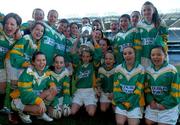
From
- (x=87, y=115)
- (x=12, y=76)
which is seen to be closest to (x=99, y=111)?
(x=87, y=115)

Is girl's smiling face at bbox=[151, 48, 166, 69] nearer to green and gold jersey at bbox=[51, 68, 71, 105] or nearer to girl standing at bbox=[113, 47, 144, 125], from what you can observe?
girl standing at bbox=[113, 47, 144, 125]

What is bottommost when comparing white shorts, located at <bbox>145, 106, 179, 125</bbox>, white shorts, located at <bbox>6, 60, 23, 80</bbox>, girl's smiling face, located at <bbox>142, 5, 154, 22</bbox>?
white shorts, located at <bbox>145, 106, 179, 125</bbox>

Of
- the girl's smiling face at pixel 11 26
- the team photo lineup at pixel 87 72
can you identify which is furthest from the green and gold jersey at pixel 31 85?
the girl's smiling face at pixel 11 26

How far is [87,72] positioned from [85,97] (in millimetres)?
397

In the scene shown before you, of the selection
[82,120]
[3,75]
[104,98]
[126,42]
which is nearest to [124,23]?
[126,42]

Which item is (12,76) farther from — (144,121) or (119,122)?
(144,121)

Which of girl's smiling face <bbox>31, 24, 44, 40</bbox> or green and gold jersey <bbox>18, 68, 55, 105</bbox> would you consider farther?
girl's smiling face <bbox>31, 24, 44, 40</bbox>

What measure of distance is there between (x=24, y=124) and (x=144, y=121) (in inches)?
63.9

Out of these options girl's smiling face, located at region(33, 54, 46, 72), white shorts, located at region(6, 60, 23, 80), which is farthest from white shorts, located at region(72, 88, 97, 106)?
white shorts, located at region(6, 60, 23, 80)

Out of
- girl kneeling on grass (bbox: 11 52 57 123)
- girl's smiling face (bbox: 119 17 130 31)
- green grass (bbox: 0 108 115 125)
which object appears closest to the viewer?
girl kneeling on grass (bbox: 11 52 57 123)

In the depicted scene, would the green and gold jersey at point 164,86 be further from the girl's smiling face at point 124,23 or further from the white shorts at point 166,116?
the girl's smiling face at point 124,23

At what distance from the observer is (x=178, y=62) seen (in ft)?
25.1

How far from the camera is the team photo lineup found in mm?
4052

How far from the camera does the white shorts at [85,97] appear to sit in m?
4.79
